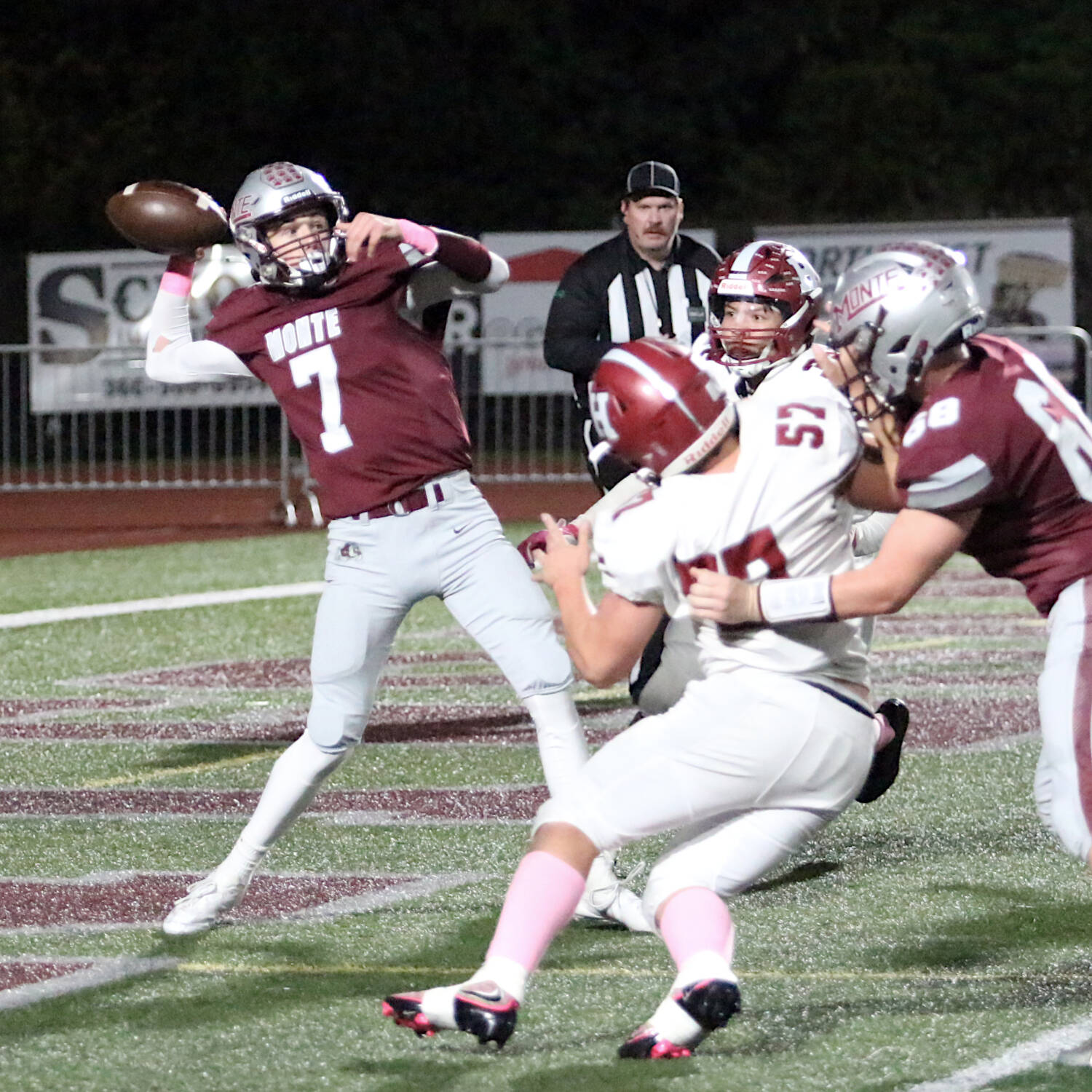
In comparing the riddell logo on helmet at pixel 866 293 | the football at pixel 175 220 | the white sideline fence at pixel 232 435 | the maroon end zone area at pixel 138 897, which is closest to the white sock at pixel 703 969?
the riddell logo on helmet at pixel 866 293

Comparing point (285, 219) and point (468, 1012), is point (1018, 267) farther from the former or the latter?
point (468, 1012)

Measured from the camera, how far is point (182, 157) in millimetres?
34219

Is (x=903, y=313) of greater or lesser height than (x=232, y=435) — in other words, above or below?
above

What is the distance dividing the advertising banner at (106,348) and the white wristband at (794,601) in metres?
16.5

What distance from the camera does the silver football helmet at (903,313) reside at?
14.2 feet

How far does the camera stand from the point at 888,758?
6.20 meters

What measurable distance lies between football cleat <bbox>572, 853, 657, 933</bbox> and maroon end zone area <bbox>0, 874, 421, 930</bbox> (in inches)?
27.7

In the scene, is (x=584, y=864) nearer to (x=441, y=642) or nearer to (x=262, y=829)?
(x=262, y=829)

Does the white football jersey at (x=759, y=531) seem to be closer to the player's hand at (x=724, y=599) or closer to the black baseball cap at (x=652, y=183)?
the player's hand at (x=724, y=599)

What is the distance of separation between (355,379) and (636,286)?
2382 millimetres

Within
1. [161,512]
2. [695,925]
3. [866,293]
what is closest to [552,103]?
[161,512]

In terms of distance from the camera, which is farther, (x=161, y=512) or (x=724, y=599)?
(x=161, y=512)

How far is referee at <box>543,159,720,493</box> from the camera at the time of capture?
25.6ft

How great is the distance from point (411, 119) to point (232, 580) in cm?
2230
